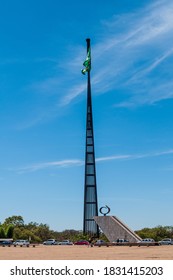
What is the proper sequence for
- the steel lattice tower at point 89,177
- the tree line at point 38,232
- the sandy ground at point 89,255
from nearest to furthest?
the sandy ground at point 89,255 < the steel lattice tower at point 89,177 < the tree line at point 38,232

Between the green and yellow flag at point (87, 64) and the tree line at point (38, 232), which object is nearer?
the green and yellow flag at point (87, 64)

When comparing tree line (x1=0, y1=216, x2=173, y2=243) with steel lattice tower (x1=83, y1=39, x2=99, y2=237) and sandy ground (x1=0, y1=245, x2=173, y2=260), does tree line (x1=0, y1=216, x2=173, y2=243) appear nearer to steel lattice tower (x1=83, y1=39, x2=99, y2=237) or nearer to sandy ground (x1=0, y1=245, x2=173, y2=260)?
steel lattice tower (x1=83, y1=39, x2=99, y2=237)

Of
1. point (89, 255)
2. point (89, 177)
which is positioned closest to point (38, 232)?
point (89, 177)

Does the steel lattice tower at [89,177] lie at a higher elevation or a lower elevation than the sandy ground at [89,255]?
higher

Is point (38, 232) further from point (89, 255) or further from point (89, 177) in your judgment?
point (89, 255)

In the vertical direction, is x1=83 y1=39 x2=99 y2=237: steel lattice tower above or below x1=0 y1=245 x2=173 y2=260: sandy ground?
above

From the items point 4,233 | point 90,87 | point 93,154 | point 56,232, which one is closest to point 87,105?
point 90,87

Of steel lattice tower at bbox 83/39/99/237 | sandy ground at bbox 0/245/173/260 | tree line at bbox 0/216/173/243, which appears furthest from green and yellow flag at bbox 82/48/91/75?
sandy ground at bbox 0/245/173/260

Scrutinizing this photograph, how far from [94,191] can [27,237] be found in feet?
108

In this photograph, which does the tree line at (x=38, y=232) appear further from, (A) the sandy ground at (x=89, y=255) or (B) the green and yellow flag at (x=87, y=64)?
(A) the sandy ground at (x=89, y=255)

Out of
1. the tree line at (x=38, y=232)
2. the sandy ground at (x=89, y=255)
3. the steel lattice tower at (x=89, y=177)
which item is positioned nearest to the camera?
the sandy ground at (x=89, y=255)

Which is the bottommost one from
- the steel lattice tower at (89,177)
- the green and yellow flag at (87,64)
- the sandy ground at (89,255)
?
the sandy ground at (89,255)

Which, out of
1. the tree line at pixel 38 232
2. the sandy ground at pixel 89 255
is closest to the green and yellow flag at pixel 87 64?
the tree line at pixel 38 232
